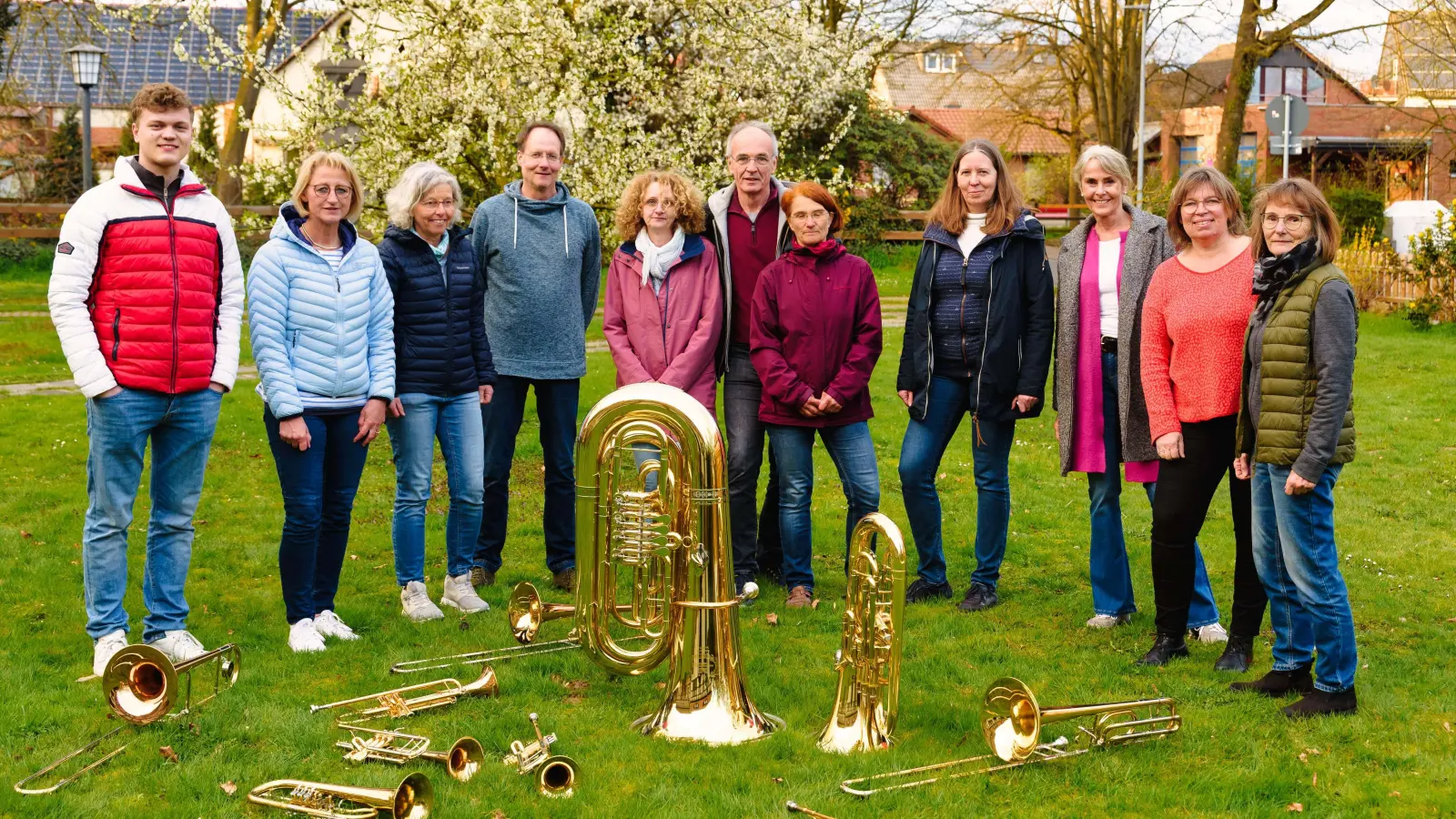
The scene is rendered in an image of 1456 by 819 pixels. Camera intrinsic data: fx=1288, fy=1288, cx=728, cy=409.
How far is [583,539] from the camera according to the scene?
16.0ft

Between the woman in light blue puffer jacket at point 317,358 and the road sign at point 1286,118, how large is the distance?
Answer: 17.2 m

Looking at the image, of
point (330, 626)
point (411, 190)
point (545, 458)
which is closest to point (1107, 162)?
point (545, 458)

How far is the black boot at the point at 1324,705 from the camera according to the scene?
4.80 m

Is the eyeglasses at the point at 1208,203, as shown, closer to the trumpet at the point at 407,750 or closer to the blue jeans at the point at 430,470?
the blue jeans at the point at 430,470

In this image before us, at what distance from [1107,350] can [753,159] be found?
6.25 feet

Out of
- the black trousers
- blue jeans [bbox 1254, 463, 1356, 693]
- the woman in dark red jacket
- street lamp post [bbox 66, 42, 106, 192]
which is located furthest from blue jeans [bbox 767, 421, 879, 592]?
street lamp post [bbox 66, 42, 106, 192]

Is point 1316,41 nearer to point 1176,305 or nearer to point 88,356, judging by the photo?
point 1176,305

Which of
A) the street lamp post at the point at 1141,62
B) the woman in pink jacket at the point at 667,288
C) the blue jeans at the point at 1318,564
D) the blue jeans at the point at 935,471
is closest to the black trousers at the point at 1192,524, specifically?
the blue jeans at the point at 1318,564

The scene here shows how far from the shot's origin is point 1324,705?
4812 millimetres

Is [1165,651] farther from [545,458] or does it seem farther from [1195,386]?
[545,458]

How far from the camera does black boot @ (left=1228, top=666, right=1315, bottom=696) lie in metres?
5.04

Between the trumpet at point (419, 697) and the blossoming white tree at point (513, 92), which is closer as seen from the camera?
the trumpet at point (419, 697)

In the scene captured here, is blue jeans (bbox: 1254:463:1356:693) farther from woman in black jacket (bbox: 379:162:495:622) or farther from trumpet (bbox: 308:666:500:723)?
woman in black jacket (bbox: 379:162:495:622)

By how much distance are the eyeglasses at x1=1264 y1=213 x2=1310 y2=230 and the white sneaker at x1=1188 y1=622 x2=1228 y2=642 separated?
1.96 metres
